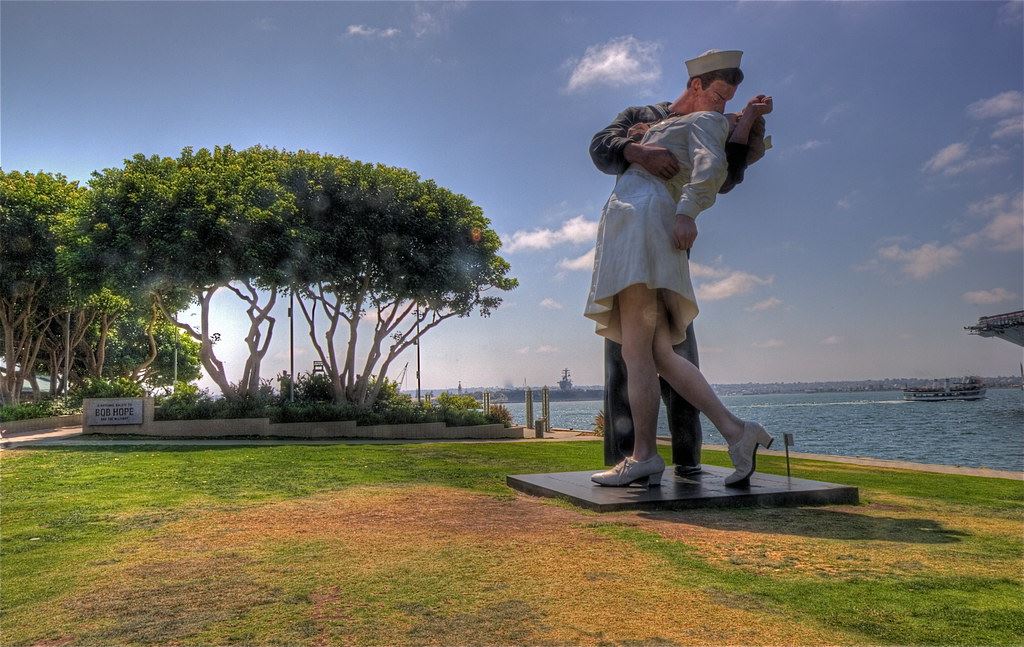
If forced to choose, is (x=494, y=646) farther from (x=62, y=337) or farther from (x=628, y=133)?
(x=62, y=337)

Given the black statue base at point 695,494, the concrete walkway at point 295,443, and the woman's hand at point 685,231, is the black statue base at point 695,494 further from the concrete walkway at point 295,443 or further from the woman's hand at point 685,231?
the concrete walkway at point 295,443

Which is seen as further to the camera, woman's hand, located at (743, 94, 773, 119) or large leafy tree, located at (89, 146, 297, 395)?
large leafy tree, located at (89, 146, 297, 395)

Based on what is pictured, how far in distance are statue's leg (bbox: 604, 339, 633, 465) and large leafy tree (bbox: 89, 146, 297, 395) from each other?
15518mm

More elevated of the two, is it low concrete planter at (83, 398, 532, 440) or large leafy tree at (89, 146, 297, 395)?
large leafy tree at (89, 146, 297, 395)

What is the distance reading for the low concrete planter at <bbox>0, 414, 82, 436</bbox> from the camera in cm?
2225

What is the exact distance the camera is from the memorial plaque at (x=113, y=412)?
768 inches

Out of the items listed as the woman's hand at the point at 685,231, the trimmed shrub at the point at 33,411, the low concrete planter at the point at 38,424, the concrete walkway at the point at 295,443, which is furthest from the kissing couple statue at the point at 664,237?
the trimmed shrub at the point at 33,411

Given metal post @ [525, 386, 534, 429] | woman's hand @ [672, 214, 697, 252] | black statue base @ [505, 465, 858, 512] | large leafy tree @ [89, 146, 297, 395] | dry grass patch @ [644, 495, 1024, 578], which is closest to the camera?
dry grass patch @ [644, 495, 1024, 578]

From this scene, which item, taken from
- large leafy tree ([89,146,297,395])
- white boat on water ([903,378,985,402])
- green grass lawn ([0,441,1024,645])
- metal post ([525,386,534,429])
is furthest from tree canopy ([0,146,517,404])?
white boat on water ([903,378,985,402])

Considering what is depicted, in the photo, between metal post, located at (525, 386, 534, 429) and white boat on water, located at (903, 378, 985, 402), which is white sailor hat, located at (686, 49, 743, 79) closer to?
metal post, located at (525, 386, 534, 429)

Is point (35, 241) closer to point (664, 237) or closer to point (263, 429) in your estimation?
point (263, 429)

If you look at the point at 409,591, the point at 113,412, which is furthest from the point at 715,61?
the point at 113,412

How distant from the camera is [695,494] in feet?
14.6

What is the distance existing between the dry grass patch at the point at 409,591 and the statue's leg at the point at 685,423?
1.83 metres
